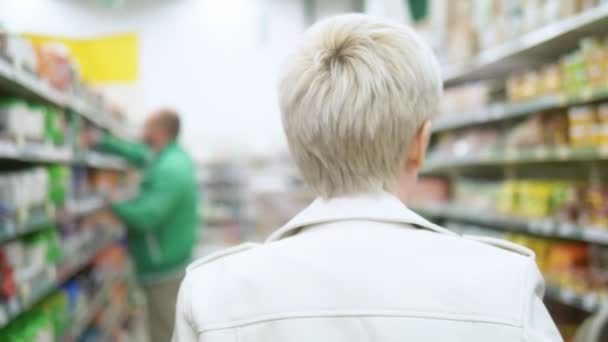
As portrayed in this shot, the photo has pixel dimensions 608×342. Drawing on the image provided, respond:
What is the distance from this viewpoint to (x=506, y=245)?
0.95m

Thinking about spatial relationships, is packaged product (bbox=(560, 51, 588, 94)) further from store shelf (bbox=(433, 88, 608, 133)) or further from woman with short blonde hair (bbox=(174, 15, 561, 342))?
woman with short blonde hair (bbox=(174, 15, 561, 342))

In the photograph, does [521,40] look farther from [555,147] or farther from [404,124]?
[404,124]

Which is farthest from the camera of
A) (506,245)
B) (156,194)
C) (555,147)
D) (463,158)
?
(463,158)

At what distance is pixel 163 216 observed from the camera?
3598mm

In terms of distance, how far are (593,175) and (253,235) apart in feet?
27.6

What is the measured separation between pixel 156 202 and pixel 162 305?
0.71 meters

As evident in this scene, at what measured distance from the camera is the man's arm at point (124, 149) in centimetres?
454

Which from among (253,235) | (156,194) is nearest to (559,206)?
(156,194)

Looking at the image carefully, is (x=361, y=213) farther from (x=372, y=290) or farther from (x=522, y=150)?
(x=522, y=150)

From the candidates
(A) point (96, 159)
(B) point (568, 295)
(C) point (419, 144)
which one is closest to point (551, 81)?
(B) point (568, 295)

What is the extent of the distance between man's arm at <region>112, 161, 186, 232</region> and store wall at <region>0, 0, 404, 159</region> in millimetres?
6252

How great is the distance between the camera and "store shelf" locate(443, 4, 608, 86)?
3004mm

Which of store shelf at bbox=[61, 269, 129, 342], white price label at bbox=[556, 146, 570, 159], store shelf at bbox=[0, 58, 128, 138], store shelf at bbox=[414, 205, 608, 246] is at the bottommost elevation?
store shelf at bbox=[61, 269, 129, 342]

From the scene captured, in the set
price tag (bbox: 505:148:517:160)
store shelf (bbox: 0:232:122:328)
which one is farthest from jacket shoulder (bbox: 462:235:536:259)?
price tag (bbox: 505:148:517:160)
